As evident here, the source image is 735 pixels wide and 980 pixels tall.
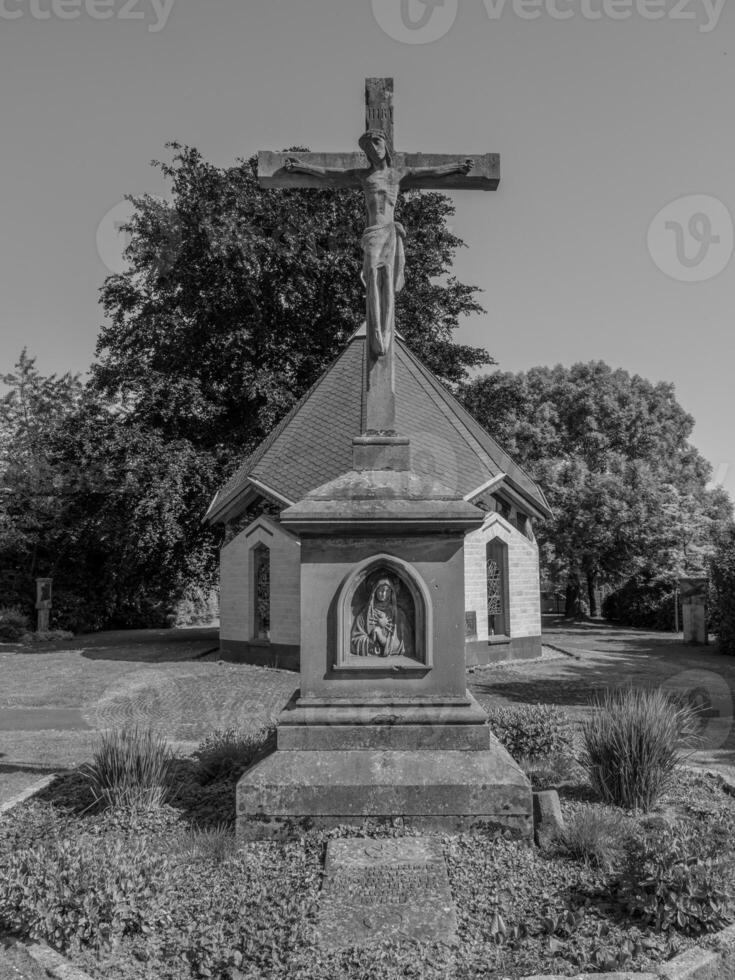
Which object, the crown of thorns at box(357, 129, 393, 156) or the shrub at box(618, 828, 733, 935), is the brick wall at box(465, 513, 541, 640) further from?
the shrub at box(618, 828, 733, 935)

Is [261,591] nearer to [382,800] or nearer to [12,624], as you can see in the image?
[12,624]

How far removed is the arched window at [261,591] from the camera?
18.4 meters

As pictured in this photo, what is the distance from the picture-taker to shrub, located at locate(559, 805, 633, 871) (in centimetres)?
480

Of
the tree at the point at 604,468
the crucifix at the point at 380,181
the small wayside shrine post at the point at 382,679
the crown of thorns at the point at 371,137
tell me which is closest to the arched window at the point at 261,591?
the tree at the point at 604,468

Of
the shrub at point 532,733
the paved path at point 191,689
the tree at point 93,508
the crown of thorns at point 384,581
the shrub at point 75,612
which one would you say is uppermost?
the tree at point 93,508

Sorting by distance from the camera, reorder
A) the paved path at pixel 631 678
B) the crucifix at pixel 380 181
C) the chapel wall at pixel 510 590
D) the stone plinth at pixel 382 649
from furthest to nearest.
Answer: the chapel wall at pixel 510 590 → the paved path at pixel 631 678 → the crucifix at pixel 380 181 → the stone plinth at pixel 382 649

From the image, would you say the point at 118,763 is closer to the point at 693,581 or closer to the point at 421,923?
the point at 421,923

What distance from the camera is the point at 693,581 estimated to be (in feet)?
74.8

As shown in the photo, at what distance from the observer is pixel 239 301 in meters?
23.3

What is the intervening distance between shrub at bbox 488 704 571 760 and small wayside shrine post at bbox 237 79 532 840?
51.1 inches

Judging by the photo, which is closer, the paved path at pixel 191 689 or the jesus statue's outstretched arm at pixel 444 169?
the jesus statue's outstretched arm at pixel 444 169

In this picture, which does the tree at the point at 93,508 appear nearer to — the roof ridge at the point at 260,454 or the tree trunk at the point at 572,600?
the roof ridge at the point at 260,454

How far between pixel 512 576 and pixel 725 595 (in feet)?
19.3

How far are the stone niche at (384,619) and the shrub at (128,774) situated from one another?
160cm
